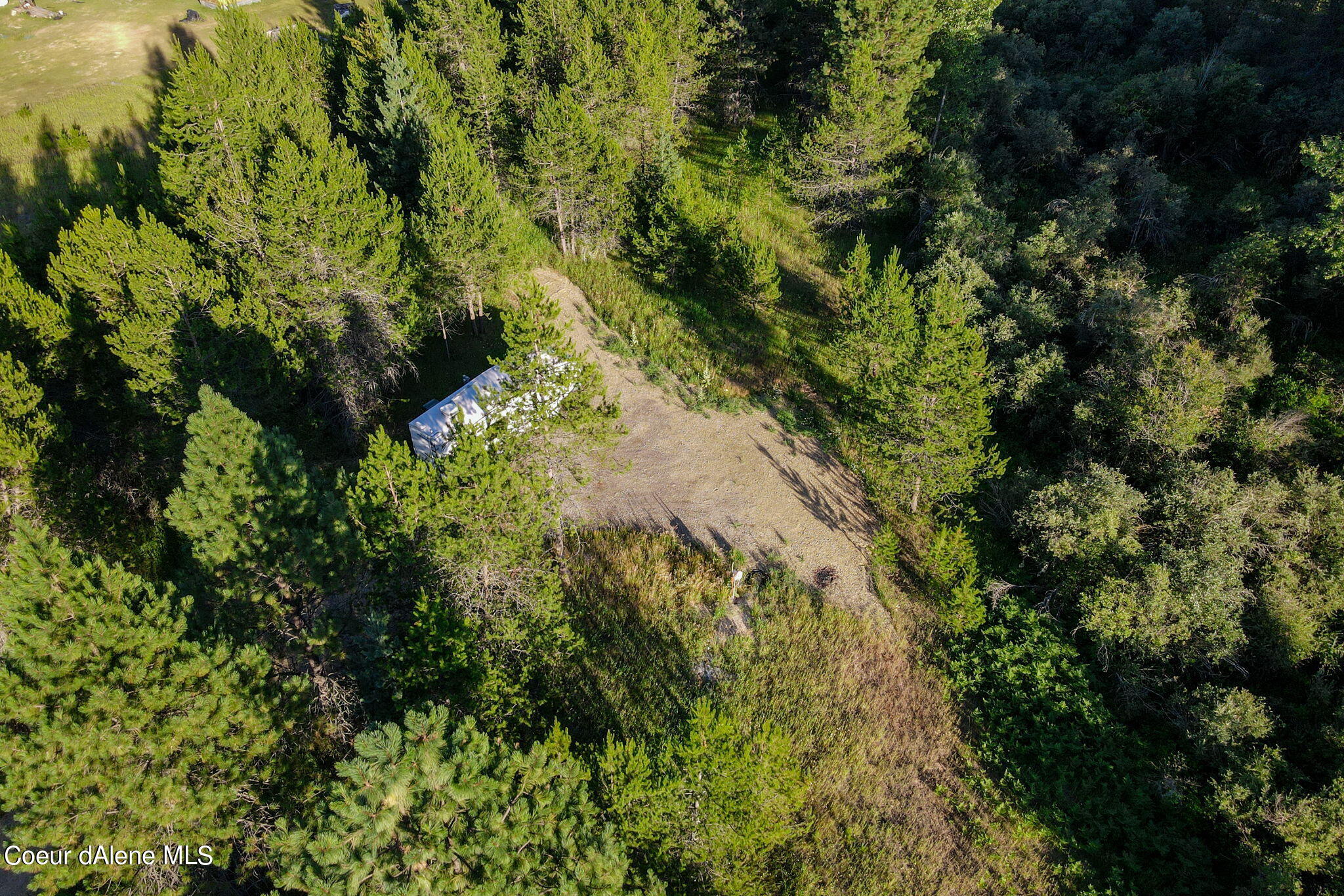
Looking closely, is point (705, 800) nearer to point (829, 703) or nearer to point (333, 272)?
point (829, 703)

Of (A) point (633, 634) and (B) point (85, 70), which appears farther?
(B) point (85, 70)

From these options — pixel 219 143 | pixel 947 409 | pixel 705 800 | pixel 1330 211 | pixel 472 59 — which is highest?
pixel 1330 211

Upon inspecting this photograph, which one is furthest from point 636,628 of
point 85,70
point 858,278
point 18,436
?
point 85,70

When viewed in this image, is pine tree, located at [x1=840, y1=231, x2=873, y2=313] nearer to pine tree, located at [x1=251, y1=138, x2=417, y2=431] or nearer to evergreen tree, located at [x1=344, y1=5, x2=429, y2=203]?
pine tree, located at [x1=251, y1=138, x2=417, y2=431]

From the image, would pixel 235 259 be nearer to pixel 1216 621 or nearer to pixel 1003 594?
pixel 1003 594

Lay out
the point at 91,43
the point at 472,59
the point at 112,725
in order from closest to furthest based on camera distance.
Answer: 1. the point at 112,725
2. the point at 472,59
3. the point at 91,43

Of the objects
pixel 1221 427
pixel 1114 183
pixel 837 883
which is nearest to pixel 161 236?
pixel 837 883

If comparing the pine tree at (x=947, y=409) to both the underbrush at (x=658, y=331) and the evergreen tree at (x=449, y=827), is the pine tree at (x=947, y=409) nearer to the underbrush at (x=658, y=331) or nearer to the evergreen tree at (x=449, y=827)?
the underbrush at (x=658, y=331)
